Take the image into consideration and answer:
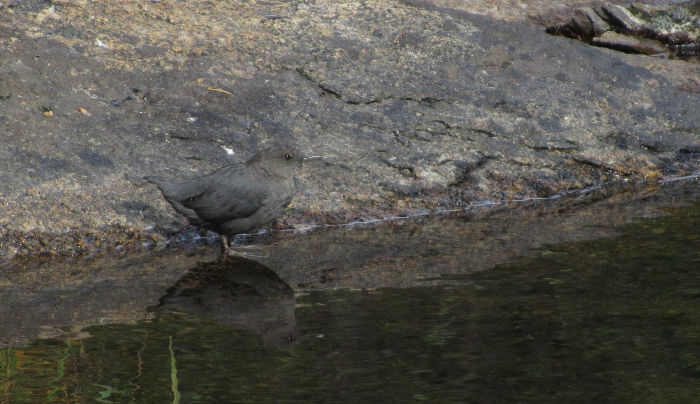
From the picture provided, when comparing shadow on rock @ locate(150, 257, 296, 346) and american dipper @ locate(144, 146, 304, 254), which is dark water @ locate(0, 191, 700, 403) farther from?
american dipper @ locate(144, 146, 304, 254)

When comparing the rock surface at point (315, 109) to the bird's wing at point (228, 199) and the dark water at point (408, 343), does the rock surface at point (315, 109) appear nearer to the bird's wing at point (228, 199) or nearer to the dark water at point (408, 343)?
the bird's wing at point (228, 199)

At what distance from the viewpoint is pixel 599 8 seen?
791 centimetres

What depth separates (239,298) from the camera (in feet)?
13.0

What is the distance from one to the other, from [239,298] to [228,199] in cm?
93

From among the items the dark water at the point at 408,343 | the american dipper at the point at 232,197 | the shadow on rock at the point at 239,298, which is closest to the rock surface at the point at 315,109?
the american dipper at the point at 232,197

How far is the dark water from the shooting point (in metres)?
2.85

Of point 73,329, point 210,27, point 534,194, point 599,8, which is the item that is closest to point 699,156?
point 534,194

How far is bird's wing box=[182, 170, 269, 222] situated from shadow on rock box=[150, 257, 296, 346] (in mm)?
306

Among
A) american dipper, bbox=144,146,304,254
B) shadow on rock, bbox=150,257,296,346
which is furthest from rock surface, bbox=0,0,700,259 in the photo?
shadow on rock, bbox=150,257,296,346

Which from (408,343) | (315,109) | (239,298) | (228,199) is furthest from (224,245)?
(408,343)

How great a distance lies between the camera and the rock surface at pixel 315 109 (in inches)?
202

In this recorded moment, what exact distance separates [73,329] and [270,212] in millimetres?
1533

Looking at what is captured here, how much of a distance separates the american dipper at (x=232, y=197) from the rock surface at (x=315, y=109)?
0.93 feet

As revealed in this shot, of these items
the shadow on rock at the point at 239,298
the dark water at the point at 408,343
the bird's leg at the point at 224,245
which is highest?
the dark water at the point at 408,343
